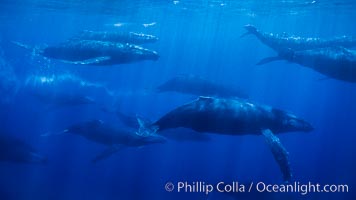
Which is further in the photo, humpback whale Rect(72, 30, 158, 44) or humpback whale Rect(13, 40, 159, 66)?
humpback whale Rect(72, 30, 158, 44)

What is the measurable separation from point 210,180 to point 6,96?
70.1 ft

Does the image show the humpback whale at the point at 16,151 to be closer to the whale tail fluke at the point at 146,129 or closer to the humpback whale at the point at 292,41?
the whale tail fluke at the point at 146,129

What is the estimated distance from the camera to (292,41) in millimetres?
21031

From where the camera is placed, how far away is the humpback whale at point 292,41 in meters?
19.8

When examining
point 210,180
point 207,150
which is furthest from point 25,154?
point 207,150

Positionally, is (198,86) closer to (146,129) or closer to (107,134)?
(107,134)

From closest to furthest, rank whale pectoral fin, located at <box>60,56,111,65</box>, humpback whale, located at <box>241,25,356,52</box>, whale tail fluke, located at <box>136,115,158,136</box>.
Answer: whale tail fluke, located at <box>136,115,158,136</box>, whale pectoral fin, located at <box>60,56,111,65</box>, humpback whale, located at <box>241,25,356,52</box>

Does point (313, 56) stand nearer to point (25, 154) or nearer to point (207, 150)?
point (25, 154)

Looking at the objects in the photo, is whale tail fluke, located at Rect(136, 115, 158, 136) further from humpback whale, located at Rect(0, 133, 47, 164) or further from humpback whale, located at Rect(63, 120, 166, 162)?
humpback whale, located at Rect(0, 133, 47, 164)

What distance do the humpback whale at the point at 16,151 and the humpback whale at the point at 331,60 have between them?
1242 cm

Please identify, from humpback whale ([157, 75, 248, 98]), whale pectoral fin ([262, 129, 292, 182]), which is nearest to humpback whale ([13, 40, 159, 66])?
humpback whale ([157, 75, 248, 98])

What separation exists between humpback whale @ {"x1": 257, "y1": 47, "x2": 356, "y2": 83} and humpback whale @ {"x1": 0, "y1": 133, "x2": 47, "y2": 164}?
12.4 m

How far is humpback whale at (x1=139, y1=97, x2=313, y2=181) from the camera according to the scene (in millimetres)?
9195

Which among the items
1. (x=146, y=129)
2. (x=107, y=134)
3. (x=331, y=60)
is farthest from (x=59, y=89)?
(x=331, y=60)
